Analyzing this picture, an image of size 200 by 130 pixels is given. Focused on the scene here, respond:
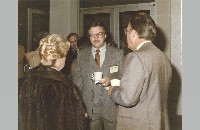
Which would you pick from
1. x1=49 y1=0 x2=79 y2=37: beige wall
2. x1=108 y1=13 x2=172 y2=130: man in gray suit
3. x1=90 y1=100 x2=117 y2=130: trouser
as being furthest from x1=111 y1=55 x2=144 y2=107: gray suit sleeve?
x1=49 y1=0 x2=79 y2=37: beige wall

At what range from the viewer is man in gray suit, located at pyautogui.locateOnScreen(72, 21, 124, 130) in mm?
3668

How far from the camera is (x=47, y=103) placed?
249 cm

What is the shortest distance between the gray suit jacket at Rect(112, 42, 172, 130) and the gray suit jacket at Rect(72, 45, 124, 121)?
3.22ft

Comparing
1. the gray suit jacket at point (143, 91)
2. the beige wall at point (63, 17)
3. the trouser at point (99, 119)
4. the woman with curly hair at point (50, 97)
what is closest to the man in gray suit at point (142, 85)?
the gray suit jacket at point (143, 91)

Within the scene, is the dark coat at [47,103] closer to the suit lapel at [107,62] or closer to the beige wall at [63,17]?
the suit lapel at [107,62]

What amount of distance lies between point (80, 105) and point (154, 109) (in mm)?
617

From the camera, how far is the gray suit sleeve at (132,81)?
2.43 meters

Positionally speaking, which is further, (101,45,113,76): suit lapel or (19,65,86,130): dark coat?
(101,45,113,76): suit lapel

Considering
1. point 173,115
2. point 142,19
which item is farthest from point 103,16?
point 142,19

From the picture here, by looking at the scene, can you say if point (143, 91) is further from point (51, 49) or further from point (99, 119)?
point (99, 119)

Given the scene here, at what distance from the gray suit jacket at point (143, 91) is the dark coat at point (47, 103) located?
1.25 ft

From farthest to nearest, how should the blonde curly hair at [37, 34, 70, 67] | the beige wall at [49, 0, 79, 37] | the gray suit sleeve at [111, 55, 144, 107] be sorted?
the beige wall at [49, 0, 79, 37]
the blonde curly hair at [37, 34, 70, 67]
the gray suit sleeve at [111, 55, 144, 107]

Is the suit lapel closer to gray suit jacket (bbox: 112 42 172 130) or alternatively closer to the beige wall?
gray suit jacket (bbox: 112 42 172 130)

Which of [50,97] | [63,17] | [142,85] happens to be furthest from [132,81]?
[63,17]
